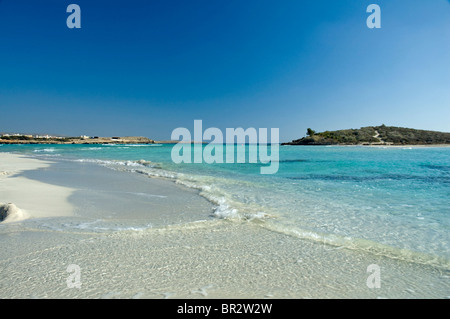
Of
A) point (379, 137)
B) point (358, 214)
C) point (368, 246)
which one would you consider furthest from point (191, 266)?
point (379, 137)

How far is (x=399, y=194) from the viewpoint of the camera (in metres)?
8.84

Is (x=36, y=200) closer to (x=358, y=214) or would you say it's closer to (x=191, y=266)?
(x=191, y=266)

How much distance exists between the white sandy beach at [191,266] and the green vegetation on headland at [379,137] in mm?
94429

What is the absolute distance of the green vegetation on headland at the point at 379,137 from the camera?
271 feet

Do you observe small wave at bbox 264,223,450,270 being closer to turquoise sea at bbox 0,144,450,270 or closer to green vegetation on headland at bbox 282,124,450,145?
turquoise sea at bbox 0,144,450,270

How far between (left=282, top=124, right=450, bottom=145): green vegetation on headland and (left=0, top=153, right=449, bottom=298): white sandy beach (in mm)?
94429

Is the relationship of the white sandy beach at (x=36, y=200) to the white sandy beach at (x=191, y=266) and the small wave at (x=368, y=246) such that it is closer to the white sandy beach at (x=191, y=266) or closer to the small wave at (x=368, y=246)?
the white sandy beach at (x=191, y=266)

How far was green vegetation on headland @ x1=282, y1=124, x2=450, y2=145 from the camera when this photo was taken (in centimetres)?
8256

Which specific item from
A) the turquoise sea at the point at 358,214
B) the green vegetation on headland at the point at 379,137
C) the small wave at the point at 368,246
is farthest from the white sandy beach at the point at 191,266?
the green vegetation on headland at the point at 379,137

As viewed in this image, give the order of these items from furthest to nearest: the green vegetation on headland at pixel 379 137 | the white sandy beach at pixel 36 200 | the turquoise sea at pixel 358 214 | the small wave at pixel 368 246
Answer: the green vegetation on headland at pixel 379 137, the white sandy beach at pixel 36 200, the turquoise sea at pixel 358 214, the small wave at pixel 368 246

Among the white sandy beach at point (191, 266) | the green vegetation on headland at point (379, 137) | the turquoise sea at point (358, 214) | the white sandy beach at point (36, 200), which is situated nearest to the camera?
the white sandy beach at point (191, 266)

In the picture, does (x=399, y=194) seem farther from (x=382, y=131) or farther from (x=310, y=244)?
(x=382, y=131)
